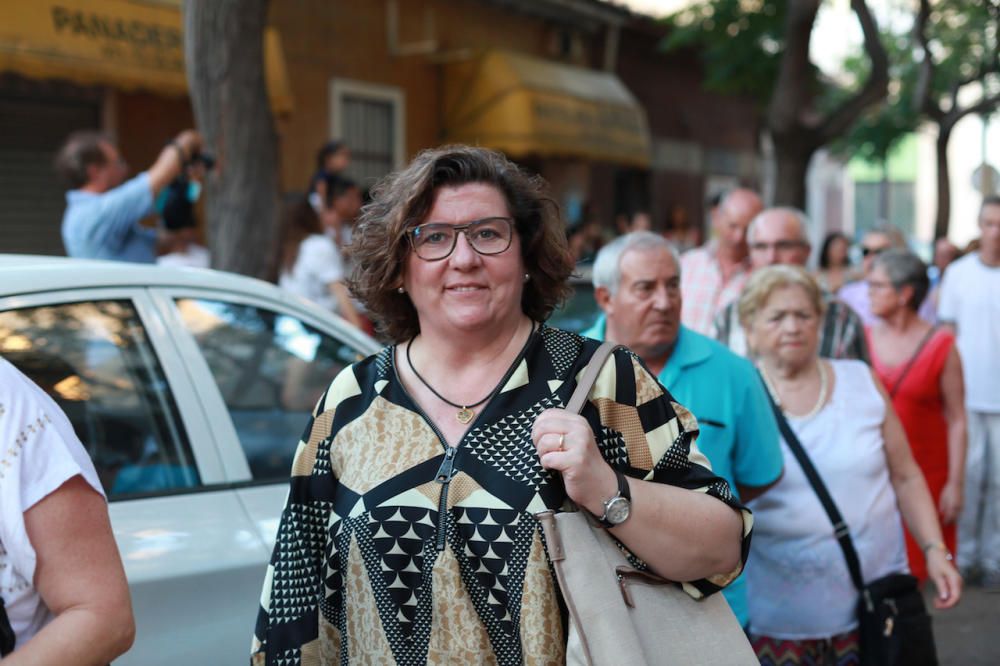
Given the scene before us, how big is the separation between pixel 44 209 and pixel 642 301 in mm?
7972

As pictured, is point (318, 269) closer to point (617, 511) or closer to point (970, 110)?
point (617, 511)

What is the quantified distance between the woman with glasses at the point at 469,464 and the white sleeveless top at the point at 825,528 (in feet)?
5.28

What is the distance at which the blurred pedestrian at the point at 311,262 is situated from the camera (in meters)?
6.95

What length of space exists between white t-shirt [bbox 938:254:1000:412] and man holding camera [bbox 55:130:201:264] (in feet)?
15.6

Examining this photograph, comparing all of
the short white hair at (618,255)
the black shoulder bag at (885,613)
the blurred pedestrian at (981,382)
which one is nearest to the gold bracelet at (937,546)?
the black shoulder bag at (885,613)

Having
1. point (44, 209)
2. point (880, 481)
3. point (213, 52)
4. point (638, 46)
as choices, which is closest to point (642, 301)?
point (880, 481)

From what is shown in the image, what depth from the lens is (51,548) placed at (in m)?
1.81

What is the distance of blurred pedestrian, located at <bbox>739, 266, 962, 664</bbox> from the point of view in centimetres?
378

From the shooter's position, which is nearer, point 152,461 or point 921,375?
point 152,461

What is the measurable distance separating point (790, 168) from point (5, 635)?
1195 centimetres

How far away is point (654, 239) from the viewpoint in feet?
12.5

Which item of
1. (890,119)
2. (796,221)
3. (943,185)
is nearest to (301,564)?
(796,221)

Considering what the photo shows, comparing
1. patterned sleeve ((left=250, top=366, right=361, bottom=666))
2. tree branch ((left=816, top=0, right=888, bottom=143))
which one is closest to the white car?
patterned sleeve ((left=250, top=366, right=361, bottom=666))

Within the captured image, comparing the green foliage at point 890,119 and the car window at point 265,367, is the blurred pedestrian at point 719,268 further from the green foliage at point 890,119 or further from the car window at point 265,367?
the green foliage at point 890,119
